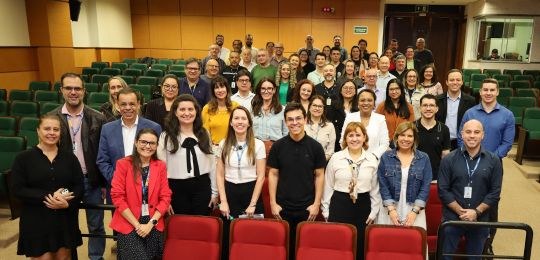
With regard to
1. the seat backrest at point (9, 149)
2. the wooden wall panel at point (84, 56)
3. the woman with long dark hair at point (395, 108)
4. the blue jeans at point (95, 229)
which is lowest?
A: the blue jeans at point (95, 229)

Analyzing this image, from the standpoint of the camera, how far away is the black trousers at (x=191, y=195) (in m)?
2.67

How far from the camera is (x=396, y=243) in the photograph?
2.36 meters

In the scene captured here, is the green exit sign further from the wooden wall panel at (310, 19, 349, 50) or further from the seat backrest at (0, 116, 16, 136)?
the seat backrest at (0, 116, 16, 136)

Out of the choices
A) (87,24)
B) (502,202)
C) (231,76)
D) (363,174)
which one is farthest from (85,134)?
(87,24)

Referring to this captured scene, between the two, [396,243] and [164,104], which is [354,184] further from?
[164,104]

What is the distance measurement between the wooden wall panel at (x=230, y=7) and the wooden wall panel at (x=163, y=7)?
1350mm

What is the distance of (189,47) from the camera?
13.4 meters

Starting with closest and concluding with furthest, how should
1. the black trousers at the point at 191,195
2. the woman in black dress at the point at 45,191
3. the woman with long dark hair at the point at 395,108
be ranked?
1. the woman in black dress at the point at 45,191
2. the black trousers at the point at 191,195
3. the woman with long dark hair at the point at 395,108

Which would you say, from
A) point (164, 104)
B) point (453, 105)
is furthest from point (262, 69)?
point (453, 105)

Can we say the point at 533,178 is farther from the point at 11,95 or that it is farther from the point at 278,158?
the point at 11,95

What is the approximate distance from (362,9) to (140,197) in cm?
1214

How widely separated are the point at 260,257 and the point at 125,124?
1.37 metres

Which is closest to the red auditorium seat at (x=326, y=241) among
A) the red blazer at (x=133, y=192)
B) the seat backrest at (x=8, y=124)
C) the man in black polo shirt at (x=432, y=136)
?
the red blazer at (x=133, y=192)

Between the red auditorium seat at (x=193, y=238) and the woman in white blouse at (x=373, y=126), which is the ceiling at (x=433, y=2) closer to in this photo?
the woman in white blouse at (x=373, y=126)
